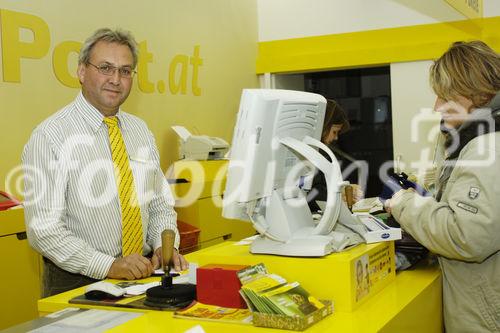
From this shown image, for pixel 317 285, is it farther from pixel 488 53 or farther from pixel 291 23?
pixel 291 23

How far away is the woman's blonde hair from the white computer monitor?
0.47 meters

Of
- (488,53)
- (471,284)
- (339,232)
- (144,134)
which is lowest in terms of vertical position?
(471,284)

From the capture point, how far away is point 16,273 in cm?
319

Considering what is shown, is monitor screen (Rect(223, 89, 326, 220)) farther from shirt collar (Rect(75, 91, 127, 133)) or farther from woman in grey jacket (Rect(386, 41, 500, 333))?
shirt collar (Rect(75, 91, 127, 133))

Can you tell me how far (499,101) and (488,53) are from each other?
0.62ft

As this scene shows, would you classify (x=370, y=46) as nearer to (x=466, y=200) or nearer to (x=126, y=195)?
(x=126, y=195)

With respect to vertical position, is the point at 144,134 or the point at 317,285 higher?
the point at 144,134

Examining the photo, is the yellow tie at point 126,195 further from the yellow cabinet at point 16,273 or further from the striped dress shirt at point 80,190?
the yellow cabinet at point 16,273

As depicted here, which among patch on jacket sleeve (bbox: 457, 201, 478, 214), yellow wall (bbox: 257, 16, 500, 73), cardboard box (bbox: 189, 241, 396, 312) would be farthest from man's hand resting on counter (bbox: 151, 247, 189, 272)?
yellow wall (bbox: 257, 16, 500, 73)

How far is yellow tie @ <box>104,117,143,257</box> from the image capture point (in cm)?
257

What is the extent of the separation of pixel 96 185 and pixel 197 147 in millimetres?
2419

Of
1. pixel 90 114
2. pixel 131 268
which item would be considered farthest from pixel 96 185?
pixel 131 268

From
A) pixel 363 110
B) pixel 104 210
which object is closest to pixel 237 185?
pixel 104 210

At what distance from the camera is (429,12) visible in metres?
5.99
